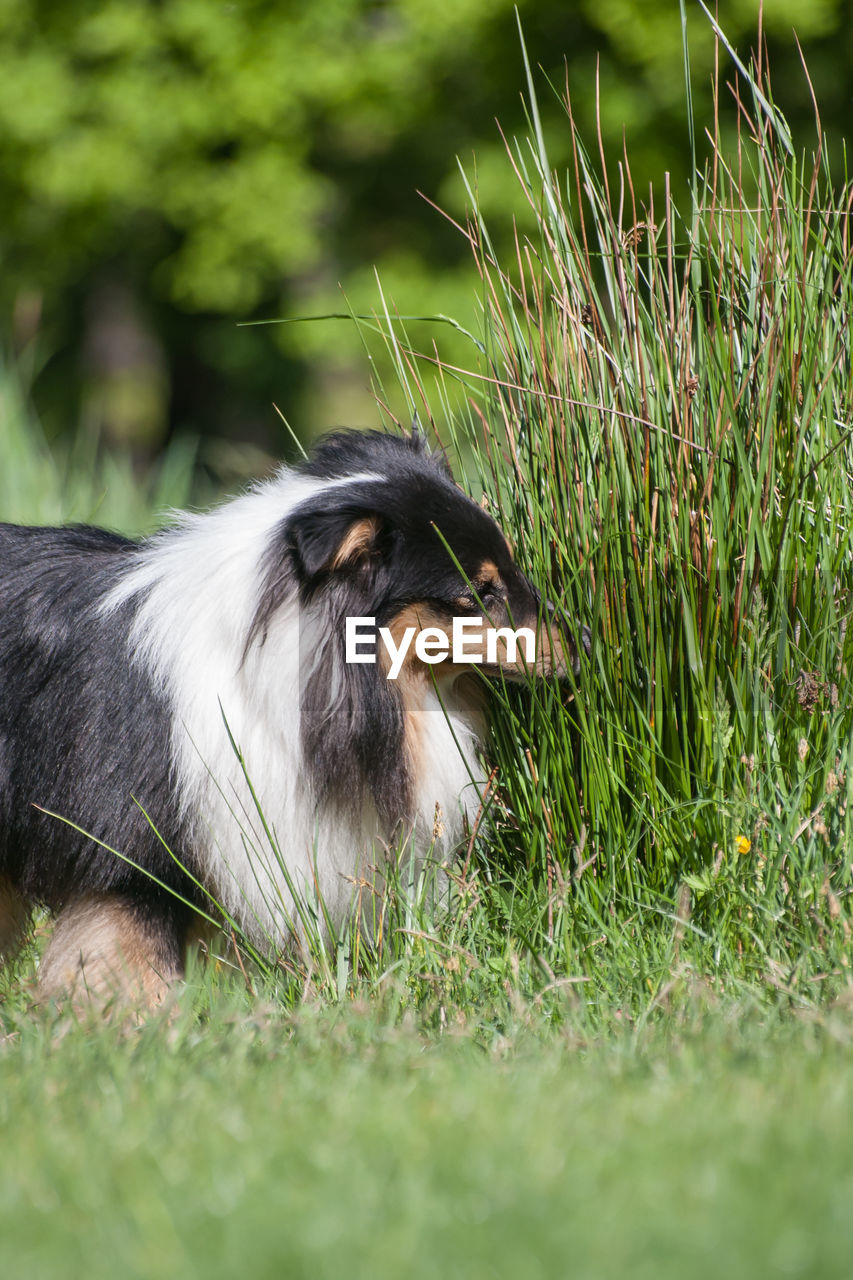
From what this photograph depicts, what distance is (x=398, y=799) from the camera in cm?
366

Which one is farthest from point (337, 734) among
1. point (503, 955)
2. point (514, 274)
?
point (514, 274)

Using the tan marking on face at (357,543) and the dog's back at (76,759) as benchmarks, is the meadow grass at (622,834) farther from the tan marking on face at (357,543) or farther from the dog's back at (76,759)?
the tan marking on face at (357,543)

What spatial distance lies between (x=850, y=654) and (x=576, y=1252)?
6.99 feet

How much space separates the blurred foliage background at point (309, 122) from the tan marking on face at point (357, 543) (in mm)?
7412

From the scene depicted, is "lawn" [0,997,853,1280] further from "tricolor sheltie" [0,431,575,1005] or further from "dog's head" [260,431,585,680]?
"dog's head" [260,431,585,680]

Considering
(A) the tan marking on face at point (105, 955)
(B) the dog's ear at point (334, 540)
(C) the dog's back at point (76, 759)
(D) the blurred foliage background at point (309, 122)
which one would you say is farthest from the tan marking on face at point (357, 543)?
(D) the blurred foliage background at point (309, 122)

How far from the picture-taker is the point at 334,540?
3.34 m

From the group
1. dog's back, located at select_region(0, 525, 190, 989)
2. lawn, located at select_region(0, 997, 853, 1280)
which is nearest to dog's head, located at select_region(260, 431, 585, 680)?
dog's back, located at select_region(0, 525, 190, 989)

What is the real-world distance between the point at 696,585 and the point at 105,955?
1.88m

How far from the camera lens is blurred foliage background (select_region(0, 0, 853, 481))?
11.6m

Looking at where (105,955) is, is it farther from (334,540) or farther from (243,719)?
(334,540)

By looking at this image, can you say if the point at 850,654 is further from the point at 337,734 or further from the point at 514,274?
the point at 514,274

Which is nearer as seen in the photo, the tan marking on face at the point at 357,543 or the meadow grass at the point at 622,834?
the meadow grass at the point at 622,834

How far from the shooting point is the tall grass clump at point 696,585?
3.44m
